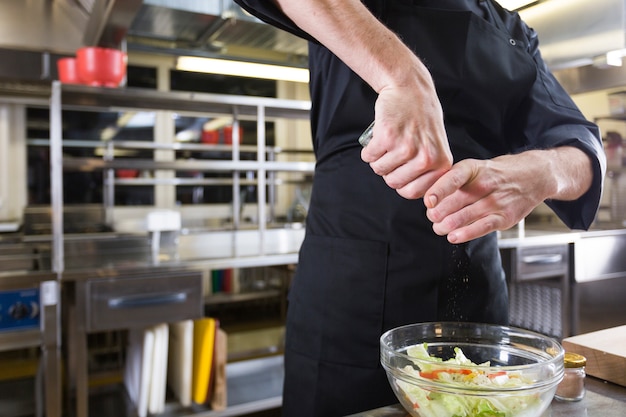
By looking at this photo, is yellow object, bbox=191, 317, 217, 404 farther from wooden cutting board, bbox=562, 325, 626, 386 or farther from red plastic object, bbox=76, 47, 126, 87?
wooden cutting board, bbox=562, 325, 626, 386

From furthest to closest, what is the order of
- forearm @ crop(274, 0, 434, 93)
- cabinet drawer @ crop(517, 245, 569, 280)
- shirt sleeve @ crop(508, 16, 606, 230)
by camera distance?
1. cabinet drawer @ crop(517, 245, 569, 280)
2. shirt sleeve @ crop(508, 16, 606, 230)
3. forearm @ crop(274, 0, 434, 93)

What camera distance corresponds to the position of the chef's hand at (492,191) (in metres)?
0.70

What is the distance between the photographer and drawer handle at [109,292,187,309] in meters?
1.94

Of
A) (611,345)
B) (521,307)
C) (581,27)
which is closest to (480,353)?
(611,345)

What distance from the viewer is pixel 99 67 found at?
7.59 feet

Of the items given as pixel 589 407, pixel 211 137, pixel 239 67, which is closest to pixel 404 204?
pixel 589 407

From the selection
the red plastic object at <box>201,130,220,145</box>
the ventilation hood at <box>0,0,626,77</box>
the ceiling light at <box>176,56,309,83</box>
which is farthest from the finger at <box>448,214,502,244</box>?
the red plastic object at <box>201,130,220,145</box>

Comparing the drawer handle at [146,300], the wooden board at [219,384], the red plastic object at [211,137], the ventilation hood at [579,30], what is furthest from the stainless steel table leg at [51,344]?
the red plastic object at [211,137]

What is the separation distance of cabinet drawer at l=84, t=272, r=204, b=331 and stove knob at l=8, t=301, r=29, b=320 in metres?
0.19

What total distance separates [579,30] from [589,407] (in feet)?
10.3

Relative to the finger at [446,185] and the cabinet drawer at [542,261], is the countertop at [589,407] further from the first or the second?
the cabinet drawer at [542,261]

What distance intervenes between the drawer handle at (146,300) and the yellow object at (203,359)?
0.17 metres

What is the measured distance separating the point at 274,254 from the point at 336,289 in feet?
4.22

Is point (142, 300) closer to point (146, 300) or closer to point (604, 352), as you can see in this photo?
point (146, 300)
